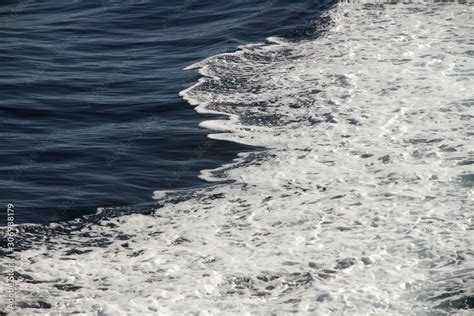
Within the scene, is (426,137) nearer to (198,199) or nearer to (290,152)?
(290,152)

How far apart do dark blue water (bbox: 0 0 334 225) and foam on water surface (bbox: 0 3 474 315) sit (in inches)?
21.4

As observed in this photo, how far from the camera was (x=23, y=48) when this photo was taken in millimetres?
16891

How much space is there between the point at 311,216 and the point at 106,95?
19.0ft

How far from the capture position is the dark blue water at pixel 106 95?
10.7 meters

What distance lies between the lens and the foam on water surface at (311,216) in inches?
304

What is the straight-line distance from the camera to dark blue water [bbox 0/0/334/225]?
421 inches

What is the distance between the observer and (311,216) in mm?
9328

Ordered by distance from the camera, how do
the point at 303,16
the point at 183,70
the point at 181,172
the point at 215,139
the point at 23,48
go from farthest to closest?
the point at 303,16 < the point at 23,48 < the point at 183,70 < the point at 215,139 < the point at 181,172

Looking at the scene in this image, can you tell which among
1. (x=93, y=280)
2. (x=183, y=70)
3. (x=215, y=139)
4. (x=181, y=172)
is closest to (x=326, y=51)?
(x=183, y=70)

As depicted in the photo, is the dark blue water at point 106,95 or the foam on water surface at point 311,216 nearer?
the foam on water surface at point 311,216

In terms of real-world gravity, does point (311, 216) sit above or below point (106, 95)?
below

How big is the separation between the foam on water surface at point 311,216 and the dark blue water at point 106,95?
544mm

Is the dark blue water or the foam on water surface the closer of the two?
the foam on water surface

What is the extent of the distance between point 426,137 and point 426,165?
91 cm
